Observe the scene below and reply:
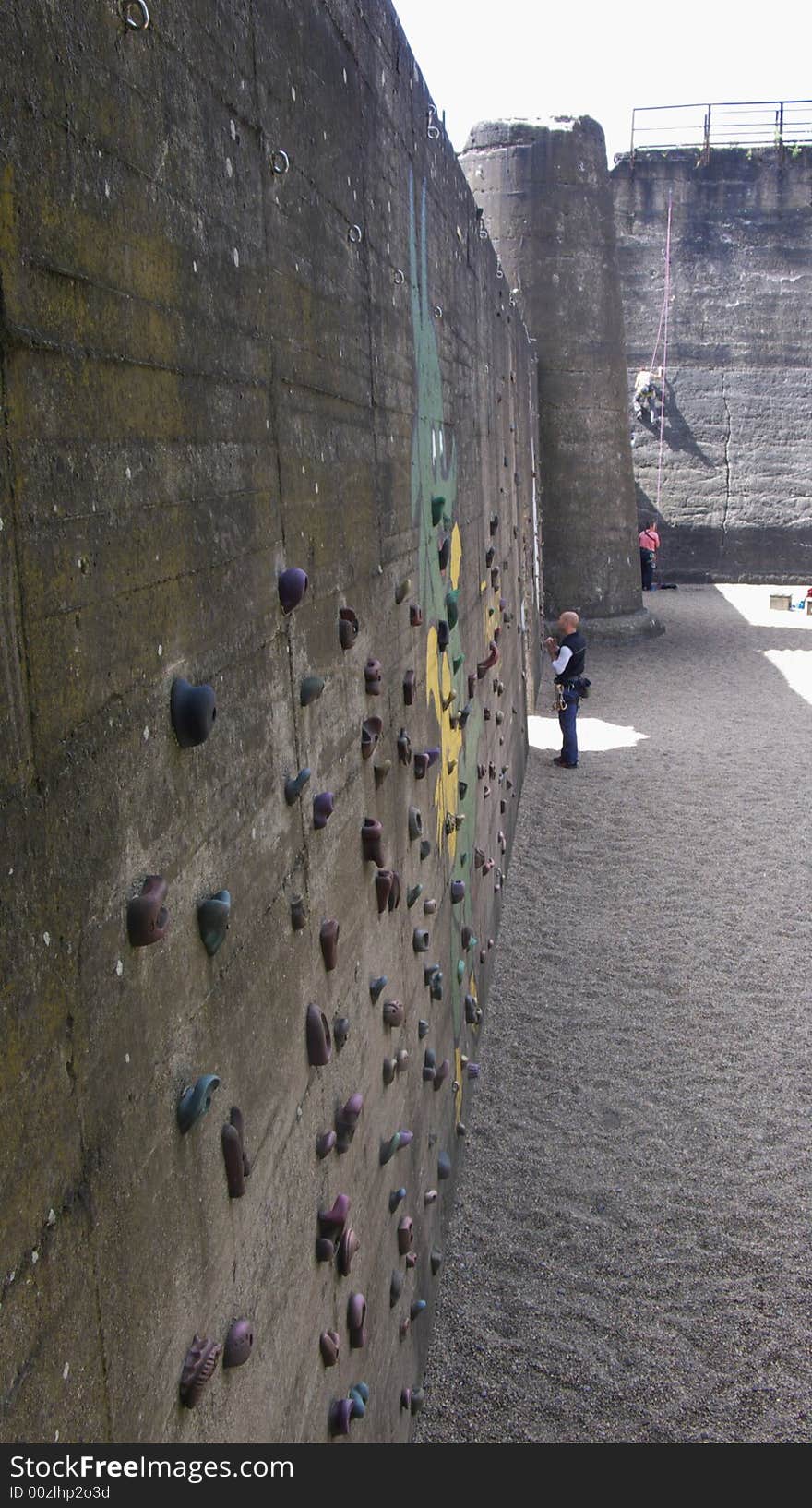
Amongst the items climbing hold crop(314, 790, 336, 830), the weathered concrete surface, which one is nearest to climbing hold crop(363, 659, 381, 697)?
climbing hold crop(314, 790, 336, 830)

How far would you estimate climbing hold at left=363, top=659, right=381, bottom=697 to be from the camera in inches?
103

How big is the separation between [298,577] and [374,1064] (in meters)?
1.21

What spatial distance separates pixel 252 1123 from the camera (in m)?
1.75

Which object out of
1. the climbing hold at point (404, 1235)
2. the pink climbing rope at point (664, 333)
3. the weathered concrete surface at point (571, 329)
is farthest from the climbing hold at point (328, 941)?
the pink climbing rope at point (664, 333)

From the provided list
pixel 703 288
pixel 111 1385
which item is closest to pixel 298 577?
pixel 111 1385

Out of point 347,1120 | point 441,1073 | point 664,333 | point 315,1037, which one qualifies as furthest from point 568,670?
point 664,333

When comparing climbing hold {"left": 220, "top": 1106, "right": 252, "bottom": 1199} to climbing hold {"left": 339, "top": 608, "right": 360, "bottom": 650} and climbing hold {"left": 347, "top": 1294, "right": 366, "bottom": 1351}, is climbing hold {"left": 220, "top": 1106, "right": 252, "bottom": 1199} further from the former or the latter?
climbing hold {"left": 339, "top": 608, "right": 360, "bottom": 650}

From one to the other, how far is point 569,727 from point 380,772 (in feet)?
23.0

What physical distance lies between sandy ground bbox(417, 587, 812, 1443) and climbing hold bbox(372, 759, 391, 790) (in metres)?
1.71

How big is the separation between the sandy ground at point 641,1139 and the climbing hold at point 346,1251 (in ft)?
4.10

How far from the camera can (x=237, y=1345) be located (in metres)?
1.60

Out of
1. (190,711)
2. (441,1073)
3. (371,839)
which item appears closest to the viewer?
(190,711)

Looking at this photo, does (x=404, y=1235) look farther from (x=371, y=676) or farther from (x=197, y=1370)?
(x=197, y=1370)
